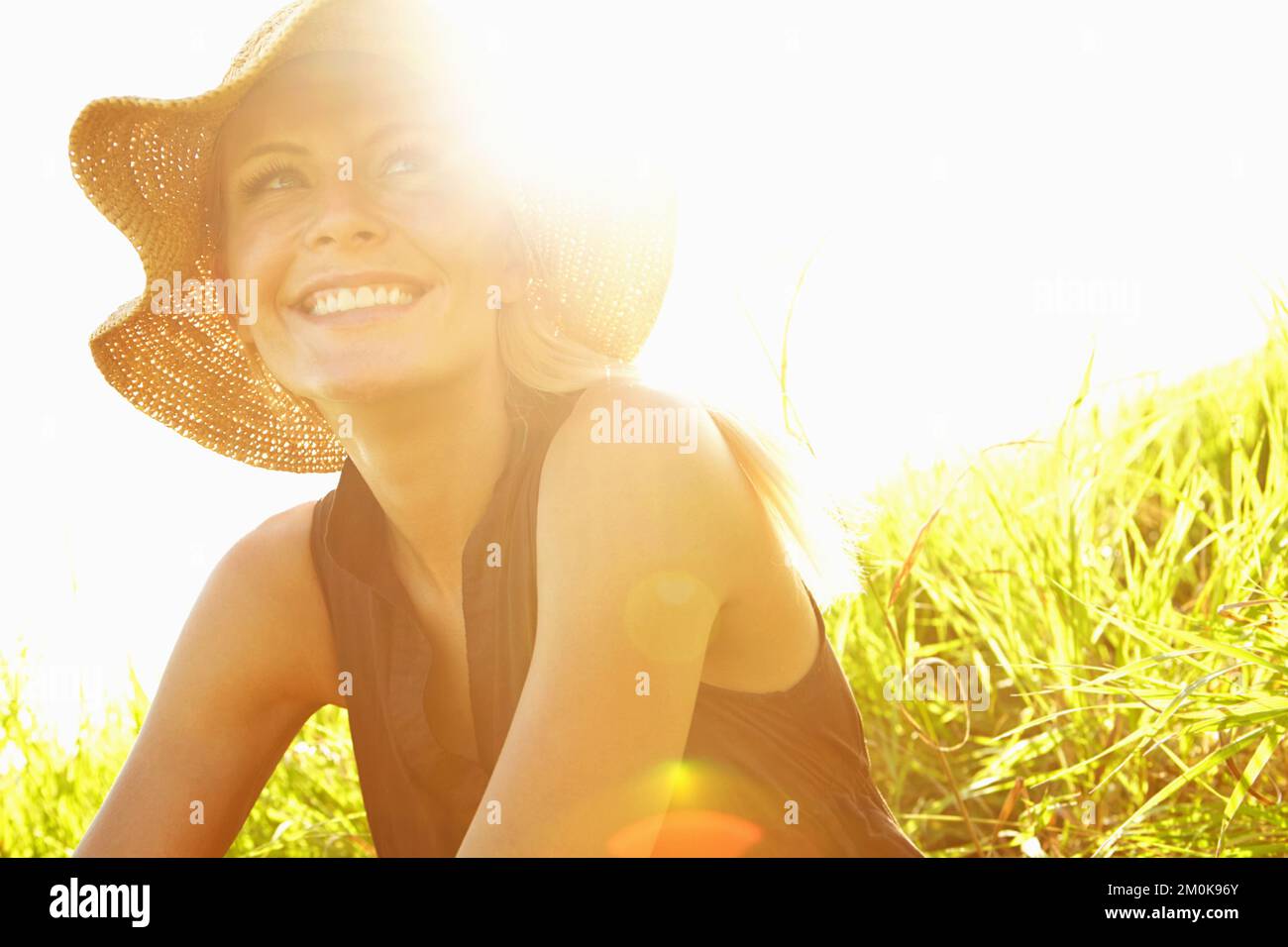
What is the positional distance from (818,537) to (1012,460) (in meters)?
1.59

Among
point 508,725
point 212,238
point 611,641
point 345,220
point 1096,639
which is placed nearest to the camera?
point 611,641

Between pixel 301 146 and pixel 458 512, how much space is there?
24.0 inches

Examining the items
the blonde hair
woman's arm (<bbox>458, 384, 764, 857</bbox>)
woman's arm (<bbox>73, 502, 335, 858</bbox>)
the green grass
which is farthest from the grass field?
woman's arm (<bbox>73, 502, 335, 858</bbox>)

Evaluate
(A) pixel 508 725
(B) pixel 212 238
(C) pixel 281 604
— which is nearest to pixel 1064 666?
(A) pixel 508 725

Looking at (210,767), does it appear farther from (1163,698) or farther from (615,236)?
(1163,698)

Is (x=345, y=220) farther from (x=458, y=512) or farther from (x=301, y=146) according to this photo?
(x=458, y=512)

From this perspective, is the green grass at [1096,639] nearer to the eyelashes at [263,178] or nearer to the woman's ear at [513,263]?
the woman's ear at [513,263]

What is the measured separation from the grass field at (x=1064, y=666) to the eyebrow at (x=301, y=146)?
1.06m

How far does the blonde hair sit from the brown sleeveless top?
5 cm

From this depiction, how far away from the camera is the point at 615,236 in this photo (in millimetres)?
1890

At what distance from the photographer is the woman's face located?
1.78m

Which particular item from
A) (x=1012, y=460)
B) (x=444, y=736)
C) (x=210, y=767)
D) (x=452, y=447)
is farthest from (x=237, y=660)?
(x=1012, y=460)

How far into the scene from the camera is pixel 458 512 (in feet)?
6.47
